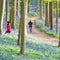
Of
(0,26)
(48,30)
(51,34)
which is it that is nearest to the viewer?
(0,26)

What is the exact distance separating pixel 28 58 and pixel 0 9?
7.22 metres

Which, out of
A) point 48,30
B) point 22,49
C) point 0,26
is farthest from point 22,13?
point 48,30

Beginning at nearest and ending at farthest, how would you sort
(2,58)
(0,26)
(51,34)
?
(2,58)
(0,26)
(51,34)

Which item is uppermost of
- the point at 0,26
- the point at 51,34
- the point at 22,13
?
the point at 22,13

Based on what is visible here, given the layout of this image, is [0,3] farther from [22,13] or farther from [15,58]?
[15,58]

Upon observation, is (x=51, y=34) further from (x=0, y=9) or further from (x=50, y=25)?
(x=0, y=9)

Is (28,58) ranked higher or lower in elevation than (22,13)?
lower

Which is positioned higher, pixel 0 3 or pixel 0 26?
pixel 0 3

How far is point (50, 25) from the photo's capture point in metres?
36.0

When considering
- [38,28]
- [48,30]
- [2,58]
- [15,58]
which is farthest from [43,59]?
[38,28]

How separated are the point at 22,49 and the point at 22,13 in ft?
7.25

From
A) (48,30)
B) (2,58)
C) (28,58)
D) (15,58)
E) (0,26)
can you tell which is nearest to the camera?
(2,58)

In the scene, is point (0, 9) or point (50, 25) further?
point (50, 25)

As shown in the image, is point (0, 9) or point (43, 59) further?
point (0, 9)
